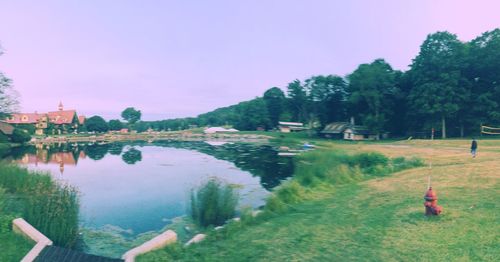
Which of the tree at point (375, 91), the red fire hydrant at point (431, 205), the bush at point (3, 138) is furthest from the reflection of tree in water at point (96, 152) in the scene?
the tree at point (375, 91)

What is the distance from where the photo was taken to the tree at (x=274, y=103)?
93750 millimetres

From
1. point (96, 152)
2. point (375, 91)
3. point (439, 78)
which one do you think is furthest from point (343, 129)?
point (96, 152)

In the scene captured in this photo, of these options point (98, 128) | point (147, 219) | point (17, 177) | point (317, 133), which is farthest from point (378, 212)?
point (98, 128)

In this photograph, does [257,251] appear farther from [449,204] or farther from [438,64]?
[438,64]

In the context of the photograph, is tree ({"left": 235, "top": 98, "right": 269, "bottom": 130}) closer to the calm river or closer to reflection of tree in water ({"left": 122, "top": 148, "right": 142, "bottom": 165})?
reflection of tree in water ({"left": 122, "top": 148, "right": 142, "bottom": 165})

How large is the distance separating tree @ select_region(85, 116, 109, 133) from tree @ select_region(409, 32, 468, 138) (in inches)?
4139

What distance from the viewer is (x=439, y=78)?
4453 cm

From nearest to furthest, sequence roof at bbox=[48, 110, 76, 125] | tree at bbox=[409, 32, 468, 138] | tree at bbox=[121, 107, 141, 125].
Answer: tree at bbox=[409, 32, 468, 138], roof at bbox=[48, 110, 76, 125], tree at bbox=[121, 107, 141, 125]

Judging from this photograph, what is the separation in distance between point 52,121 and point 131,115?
64093mm

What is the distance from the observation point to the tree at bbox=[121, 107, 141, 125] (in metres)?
159

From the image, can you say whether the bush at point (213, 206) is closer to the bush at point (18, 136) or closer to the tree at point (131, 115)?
the bush at point (18, 136)

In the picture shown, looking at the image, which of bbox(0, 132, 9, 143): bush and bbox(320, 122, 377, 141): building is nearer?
bbox(0, 132, 9, 143): bush

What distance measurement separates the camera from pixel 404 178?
1441 centimetres

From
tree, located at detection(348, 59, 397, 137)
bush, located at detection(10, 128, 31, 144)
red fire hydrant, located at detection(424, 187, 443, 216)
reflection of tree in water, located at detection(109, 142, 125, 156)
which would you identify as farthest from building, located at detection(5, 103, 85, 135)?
red fire hydrant, located at detection(424, 187, 443, 216)
